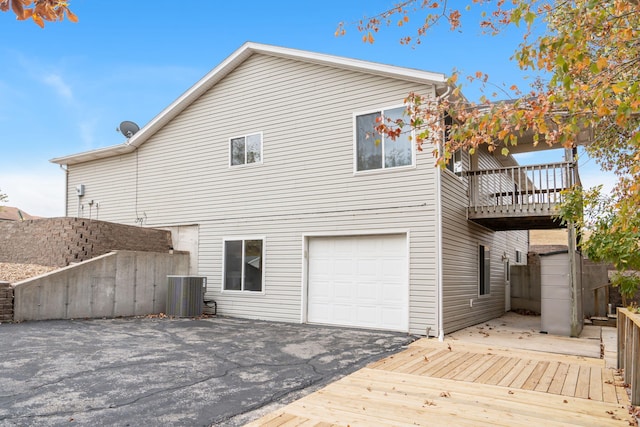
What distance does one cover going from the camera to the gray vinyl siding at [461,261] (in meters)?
9.01

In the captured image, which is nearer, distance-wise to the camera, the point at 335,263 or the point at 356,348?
the point at 356,348

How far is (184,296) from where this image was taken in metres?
11.0

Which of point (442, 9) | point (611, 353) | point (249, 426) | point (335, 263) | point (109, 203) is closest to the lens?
point (249, 426)

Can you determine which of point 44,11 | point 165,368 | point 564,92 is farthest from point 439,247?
point 44,11

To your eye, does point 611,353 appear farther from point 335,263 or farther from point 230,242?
point 230,242

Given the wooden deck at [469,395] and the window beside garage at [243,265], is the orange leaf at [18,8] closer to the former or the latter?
the wooden deck at [469,395]

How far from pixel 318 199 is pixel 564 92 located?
6814 millimetres

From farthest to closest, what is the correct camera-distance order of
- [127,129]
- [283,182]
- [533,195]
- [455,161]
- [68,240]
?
1. [127,129]
2. [68,240]
3. [283,182]
4. [455,161]
5. [533,195]

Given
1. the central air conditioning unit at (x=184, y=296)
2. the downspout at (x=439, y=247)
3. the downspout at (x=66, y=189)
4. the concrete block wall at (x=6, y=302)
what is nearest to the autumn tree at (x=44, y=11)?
the downspout at (x=439, y=247)

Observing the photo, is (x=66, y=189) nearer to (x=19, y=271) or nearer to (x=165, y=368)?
(x=19, y=271)

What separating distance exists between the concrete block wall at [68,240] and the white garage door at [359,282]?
201 inches

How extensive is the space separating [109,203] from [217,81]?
18.2 feet

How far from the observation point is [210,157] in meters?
12.0

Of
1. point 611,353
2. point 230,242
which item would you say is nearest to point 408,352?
point 611,353
